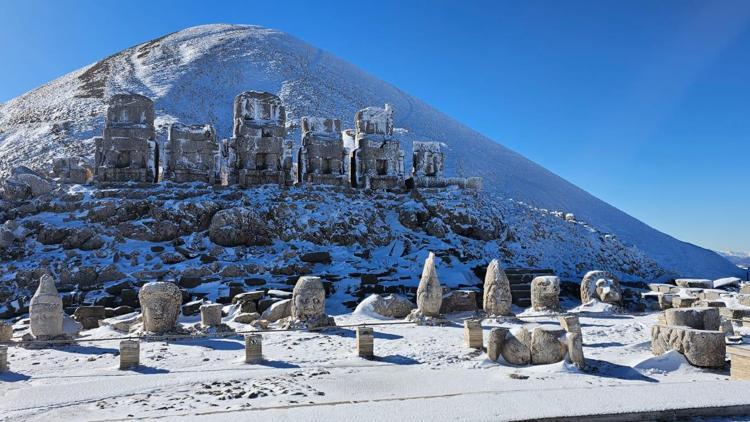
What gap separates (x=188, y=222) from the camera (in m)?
19.6

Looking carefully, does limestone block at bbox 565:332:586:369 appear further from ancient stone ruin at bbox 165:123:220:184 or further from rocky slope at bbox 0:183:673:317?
ancient stone ruin at bbox 165:123:220:184

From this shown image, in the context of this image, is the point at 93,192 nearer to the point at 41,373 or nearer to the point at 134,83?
the point at 41,373

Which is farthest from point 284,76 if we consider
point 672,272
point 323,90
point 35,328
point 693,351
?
point 693,351

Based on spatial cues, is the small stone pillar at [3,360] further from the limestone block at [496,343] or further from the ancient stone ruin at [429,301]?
the ancient stone ruin at [429,301]

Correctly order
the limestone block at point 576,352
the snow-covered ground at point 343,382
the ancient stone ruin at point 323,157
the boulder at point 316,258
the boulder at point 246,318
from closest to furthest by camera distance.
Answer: the snow-covered ground at point 343,382, the limestone block at point 576,352, the boulder at point 246,318, the boulder at point 316,258, the ancient stone ruin at point 323,157

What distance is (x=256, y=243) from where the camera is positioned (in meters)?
19.3

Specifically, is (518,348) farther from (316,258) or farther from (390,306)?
(316,258)

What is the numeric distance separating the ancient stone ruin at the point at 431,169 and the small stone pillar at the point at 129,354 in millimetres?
16616

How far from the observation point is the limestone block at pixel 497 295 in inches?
550

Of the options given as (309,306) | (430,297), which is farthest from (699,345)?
(309,306)

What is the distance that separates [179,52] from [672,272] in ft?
Result: 158

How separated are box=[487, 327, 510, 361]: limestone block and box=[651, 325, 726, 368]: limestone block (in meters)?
2.52

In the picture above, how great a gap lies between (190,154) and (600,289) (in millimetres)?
15259

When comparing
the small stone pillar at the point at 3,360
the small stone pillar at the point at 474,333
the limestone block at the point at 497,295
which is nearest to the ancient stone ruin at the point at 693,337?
the small stone pillar at the point at 474,333
